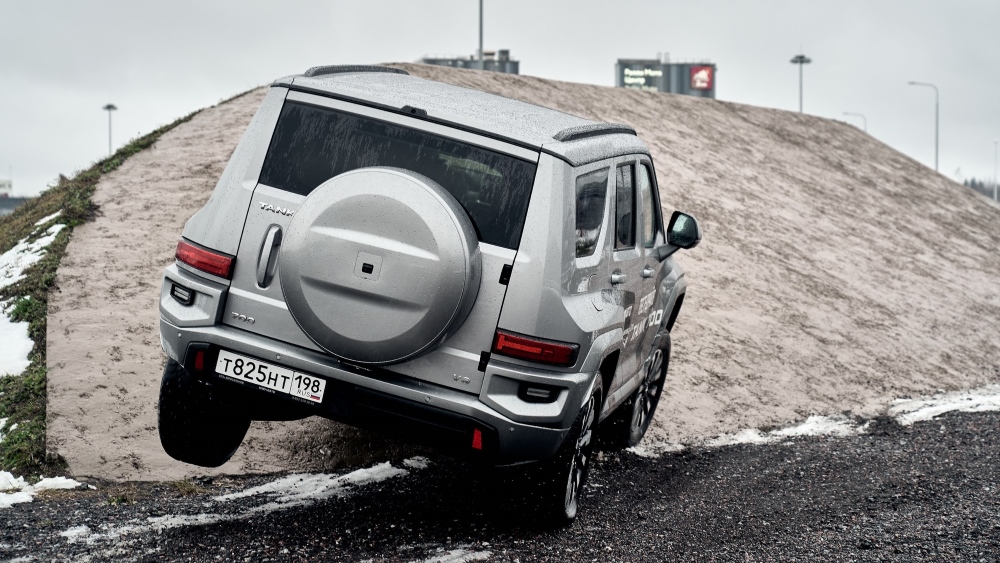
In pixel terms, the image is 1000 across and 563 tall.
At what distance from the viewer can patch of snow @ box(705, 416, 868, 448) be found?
8.56m

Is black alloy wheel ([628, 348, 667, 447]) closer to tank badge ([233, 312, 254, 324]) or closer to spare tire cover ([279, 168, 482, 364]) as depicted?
spare tire cover ([279, 168, 482, 364])

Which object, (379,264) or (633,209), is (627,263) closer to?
(633,209)

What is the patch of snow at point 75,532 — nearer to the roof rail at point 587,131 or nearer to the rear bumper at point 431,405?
the rear bumper at point 431,405

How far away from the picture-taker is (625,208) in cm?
561

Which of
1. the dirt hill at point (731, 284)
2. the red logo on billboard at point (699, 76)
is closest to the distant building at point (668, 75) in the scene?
the red logo on billboard at point (699, 76)

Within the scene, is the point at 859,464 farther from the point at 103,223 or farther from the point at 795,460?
the point at 103,223

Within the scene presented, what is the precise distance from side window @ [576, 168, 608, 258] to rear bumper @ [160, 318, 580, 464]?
648mm

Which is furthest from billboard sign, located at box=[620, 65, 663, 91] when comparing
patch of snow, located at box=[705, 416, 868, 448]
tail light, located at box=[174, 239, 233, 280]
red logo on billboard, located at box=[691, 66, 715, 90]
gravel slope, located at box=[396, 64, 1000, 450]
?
tail light, located at box=[174, 239, 233, 280]

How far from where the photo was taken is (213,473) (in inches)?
241

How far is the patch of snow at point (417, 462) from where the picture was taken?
6.37m

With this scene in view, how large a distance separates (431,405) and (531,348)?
0.49 m

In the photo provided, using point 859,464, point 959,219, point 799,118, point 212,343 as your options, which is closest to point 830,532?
point 859,464

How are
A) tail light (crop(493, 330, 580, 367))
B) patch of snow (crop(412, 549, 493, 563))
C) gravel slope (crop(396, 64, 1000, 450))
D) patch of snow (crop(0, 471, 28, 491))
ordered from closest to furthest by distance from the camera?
tail light (crop(493, 330, 580, 367))
patch of snow (crop(412, 549, 493, 563))
patch of snow (crop(0, 471, 28, 491))
gravel slope (crop(396, 64, 1000, 450))

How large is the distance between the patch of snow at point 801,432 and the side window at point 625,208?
3.14 meters
